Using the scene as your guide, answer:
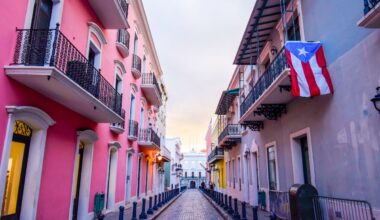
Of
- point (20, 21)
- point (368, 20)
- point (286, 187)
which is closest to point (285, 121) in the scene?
point (286, 187)

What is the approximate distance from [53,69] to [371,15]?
6.45 meters

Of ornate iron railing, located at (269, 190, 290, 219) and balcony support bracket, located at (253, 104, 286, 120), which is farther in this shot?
balcony support bracket, located at (253, 104, 286, 120)

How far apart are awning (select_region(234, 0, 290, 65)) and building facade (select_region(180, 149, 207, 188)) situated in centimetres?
6590

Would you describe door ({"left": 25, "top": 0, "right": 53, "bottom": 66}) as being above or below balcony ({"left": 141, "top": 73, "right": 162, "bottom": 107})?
below

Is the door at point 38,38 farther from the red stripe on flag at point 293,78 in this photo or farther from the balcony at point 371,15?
the balcony at point 371,15

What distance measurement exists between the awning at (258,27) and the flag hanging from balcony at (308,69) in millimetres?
2362

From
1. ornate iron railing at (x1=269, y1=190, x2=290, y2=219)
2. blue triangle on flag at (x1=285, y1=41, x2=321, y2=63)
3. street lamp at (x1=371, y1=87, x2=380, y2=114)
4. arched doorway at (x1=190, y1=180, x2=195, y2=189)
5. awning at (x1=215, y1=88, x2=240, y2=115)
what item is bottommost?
arched doorway at (x1=190, y1=180, x2=195, y2=189)

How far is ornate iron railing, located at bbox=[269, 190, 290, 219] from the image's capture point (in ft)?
29.7

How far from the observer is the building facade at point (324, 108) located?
5.92m

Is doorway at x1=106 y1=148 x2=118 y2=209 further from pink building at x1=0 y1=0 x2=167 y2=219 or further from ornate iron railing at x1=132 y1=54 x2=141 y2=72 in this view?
ornate iron railing at x1=132 y1=54 x2=141 y2=72

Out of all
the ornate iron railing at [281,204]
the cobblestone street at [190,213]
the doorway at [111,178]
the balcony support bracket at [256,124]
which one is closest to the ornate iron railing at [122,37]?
the doorway at [111,178]

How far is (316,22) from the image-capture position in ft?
27.6

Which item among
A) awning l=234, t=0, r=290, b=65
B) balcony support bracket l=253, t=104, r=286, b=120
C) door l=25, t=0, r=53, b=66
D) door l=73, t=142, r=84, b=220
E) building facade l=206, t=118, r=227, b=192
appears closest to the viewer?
door l=25, t=0, r=53, b=66

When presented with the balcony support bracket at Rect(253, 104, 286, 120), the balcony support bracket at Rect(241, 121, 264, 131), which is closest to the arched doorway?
the balcony support bracket at Rect(241, 121, 264, 131)
